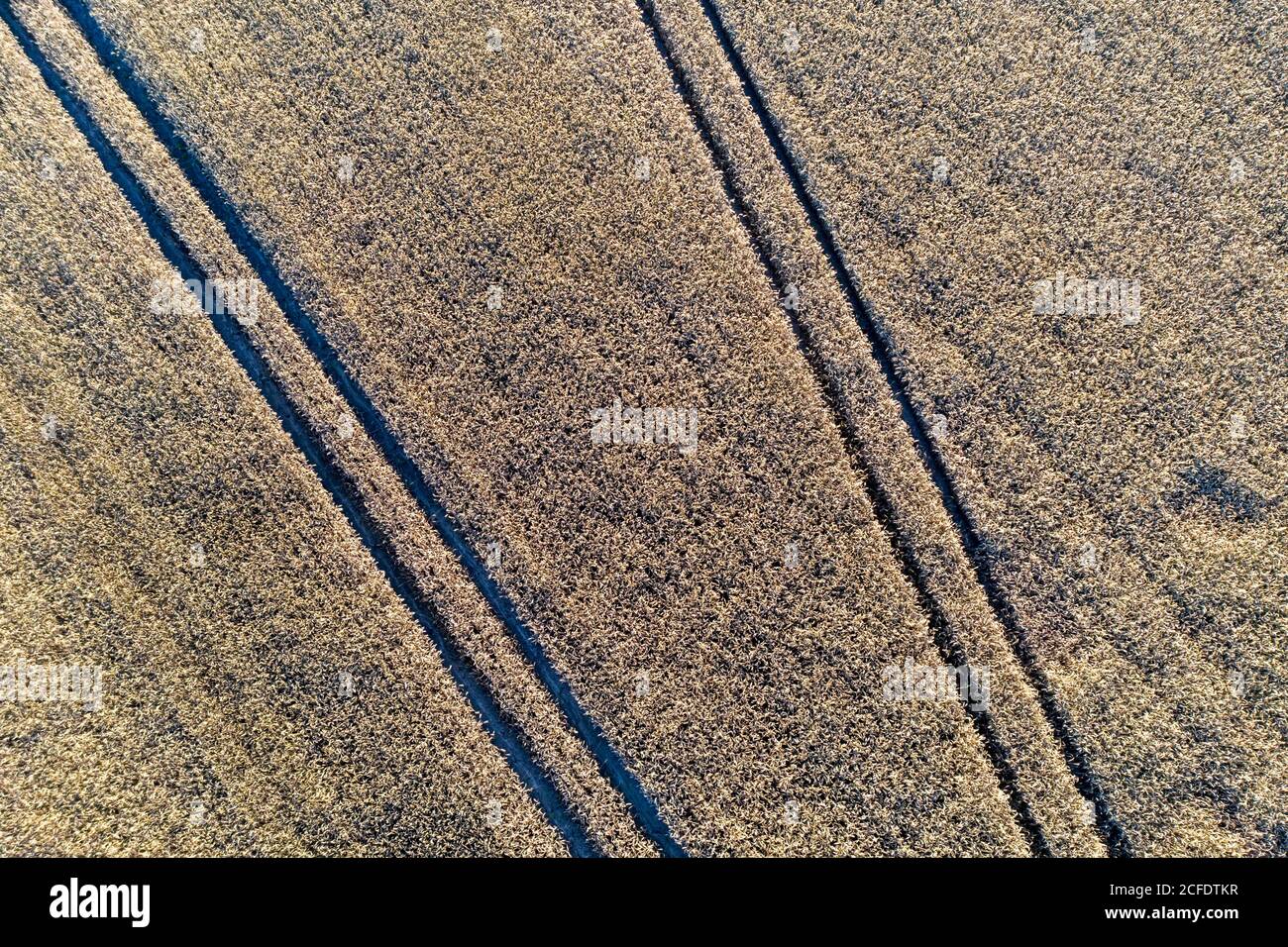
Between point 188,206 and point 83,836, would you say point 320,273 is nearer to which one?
point 188,206

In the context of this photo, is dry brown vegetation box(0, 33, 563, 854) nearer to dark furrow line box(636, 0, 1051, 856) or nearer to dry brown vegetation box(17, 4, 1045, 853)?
dry brown vegetation box(17, 4, 1045, 853)

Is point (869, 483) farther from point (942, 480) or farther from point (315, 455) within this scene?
point (315, 455)

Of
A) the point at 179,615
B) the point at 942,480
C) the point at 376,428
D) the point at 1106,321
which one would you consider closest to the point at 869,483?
the point at 942,480

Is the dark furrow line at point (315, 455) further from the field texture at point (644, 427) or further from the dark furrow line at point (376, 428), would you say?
the dark furrow line at point (376, 428)

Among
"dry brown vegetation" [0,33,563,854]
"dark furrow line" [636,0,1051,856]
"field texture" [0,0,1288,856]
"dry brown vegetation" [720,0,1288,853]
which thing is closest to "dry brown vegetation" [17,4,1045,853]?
"field texture" [0,0,1288,856]

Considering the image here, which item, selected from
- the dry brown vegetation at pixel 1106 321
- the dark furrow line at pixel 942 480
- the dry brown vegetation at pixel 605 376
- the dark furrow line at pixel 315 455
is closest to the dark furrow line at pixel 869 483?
the dry brown vegetation at pixel 605 376

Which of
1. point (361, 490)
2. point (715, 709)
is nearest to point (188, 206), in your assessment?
point (361, 490)

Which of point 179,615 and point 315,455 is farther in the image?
point 315,455
